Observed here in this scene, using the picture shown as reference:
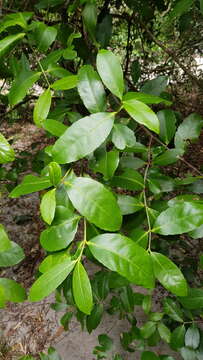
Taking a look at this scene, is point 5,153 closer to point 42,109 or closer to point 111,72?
point 42,109

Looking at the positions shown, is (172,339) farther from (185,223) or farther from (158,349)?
(158,349)

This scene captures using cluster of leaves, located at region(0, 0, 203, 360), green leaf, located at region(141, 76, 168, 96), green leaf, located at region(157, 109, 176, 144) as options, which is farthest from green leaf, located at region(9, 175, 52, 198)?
green leaf, located at region(141, 76, 168, 96)

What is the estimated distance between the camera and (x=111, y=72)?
0.56 m

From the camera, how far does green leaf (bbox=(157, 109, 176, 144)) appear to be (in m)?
0.79

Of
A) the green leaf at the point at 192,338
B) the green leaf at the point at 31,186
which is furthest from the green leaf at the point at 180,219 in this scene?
the green leaf at the point at 192,338

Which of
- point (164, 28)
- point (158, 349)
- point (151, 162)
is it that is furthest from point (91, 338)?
point (164, 28)

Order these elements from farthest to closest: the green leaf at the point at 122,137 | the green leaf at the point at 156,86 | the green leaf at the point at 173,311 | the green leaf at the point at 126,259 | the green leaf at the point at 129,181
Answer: the green leaf at the point at 173,311, the green leaf at the point at 156,86, the green leaf at the point at 129,181, the green leaf at the point at 122,137, the green leaf at the point at 126,259

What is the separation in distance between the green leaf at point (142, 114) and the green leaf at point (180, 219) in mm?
170

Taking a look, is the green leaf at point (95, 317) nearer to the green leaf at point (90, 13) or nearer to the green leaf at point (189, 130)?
the green leaf at point (189, 130)

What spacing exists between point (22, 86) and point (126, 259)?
0.43 m

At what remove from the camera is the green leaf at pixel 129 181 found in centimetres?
71

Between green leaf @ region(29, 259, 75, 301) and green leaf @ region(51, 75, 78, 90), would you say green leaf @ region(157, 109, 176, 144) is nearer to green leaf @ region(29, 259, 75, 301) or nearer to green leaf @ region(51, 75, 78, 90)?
green leaf @ region(51, 75, 78, 90)

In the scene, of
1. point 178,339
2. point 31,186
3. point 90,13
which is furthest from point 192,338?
point 90,13

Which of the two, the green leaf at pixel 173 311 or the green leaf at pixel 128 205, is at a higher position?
the green leaf at pixel 128 205
